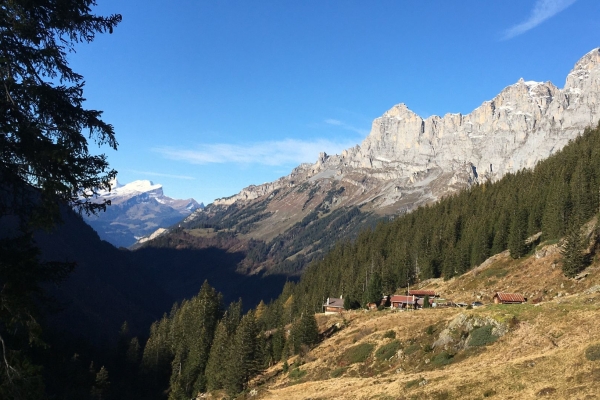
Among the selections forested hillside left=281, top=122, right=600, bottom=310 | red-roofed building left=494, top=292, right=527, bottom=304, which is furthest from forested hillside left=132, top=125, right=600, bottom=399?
red-roofed building left=494, top=292, right=527, bottom=304

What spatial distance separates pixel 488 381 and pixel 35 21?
95.6 ft

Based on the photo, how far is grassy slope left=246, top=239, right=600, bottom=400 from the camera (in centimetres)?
2139

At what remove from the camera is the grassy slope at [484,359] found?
70.2 feet

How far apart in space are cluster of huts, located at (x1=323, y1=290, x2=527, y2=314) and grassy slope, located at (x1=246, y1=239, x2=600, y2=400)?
16.2 feet

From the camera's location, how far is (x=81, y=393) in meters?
82.4

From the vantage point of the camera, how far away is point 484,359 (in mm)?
29547

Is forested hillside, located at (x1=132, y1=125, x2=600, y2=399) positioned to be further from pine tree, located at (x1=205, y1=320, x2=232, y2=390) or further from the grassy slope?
the grassy slope

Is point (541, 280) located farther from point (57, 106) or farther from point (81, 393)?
point (81, 393)

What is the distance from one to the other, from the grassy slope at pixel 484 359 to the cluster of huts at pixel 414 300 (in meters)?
4.95

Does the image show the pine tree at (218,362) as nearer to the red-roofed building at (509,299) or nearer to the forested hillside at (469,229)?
the forested hillside at (469,229)

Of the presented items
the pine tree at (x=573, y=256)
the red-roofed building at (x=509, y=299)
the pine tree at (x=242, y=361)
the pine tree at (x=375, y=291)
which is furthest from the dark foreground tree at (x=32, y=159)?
the pine tree at (x=375, y=291)

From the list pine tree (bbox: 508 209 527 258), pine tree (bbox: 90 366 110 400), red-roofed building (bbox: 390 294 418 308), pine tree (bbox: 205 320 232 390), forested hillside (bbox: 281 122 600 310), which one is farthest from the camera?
forested hillside (bbox: 281 122 600 310)

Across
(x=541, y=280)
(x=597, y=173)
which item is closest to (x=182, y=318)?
(x=541, y=280)

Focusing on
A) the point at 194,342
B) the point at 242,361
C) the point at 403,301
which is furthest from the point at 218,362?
the point at 403,301
